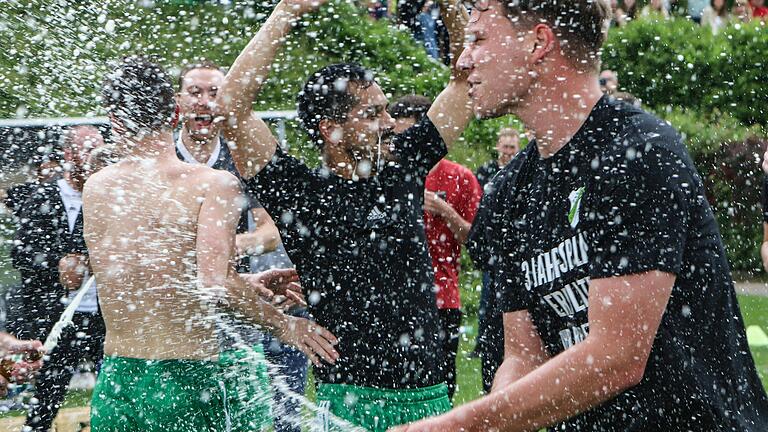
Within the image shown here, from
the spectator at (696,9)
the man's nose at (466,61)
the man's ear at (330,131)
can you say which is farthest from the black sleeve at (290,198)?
the spectator at (696,9)

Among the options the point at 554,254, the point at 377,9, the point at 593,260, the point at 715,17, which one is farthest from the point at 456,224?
the point at 715,17

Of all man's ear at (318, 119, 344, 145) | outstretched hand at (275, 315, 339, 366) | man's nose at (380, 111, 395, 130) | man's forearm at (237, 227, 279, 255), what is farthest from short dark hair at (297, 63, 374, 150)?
man's forearm at (237, 227, 279, 255)

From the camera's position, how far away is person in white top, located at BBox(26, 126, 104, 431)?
5.93m

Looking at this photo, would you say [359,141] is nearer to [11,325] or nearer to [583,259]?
[583,259]

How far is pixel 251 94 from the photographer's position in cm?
380

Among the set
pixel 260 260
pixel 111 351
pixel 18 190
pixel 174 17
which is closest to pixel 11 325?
pixel 18 190

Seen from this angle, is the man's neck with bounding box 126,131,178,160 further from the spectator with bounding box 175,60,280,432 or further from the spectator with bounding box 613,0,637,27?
the spectator with bounding box 613,0,637,27

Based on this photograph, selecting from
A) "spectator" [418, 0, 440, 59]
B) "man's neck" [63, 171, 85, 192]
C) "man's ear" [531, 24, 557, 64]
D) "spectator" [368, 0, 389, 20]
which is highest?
"man's ear" [531, 24, 557, 64]

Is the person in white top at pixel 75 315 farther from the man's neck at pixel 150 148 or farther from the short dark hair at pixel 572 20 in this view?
the short dark hair at pixel 572 20

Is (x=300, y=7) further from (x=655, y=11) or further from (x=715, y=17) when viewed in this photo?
(x=655, y=11)

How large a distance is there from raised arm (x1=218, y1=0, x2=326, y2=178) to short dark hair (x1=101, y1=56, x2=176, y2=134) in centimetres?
44

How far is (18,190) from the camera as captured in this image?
20.7 ft

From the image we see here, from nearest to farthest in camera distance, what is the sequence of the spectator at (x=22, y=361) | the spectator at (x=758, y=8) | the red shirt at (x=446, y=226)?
the spectator at (x=22, y=361), the red shirt at (x=446, y=226), the spectator at (x=758, y=8)

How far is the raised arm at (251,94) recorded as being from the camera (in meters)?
3.75
